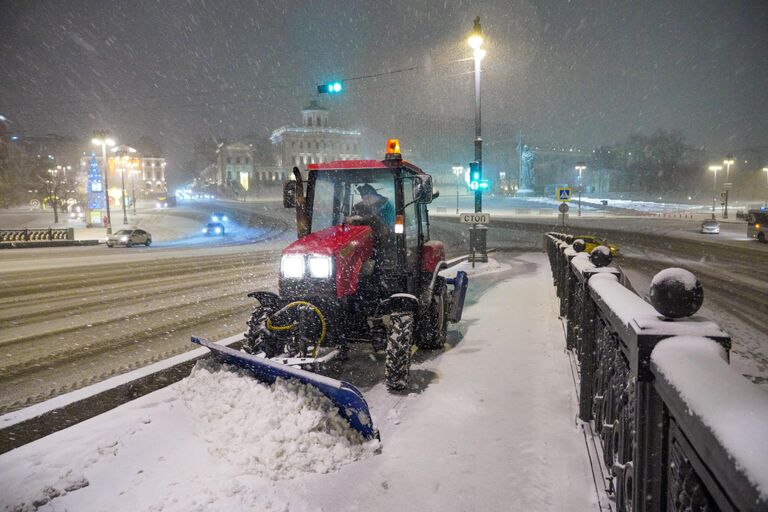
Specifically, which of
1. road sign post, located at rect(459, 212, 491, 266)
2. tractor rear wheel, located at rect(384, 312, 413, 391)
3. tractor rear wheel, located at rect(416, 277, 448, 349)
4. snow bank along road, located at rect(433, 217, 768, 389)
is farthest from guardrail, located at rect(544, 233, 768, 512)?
road sign post, located at rect(459, 212, 491, 266)

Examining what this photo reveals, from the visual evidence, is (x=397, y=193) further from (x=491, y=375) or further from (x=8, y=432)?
(x=8, y=432)

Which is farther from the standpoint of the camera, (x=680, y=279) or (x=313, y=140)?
(x=313, y=140)

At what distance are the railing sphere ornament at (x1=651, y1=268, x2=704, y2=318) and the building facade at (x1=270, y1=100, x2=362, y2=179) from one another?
11928cm

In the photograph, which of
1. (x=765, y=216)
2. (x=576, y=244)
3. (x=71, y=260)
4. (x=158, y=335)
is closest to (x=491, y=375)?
(x=576, y=244)

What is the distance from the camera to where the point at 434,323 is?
710 centimetres

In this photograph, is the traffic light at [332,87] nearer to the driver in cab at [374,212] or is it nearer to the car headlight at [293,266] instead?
the driver in cab at [374,212]

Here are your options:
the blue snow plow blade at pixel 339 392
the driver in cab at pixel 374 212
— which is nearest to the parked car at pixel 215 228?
the driver in cab at pixel 374 212

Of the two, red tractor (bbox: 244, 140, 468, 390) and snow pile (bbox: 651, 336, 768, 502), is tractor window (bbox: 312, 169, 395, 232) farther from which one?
snow pile (bbox: 651, 336, 768, 502)

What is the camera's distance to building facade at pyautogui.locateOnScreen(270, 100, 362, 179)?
11862 centimetres

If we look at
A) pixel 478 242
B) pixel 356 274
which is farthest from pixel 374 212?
pixel 478 242

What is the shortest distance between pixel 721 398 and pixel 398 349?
4.31 meters

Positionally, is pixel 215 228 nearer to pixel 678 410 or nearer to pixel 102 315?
pixel 102 315

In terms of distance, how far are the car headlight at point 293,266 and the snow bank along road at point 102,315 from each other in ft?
9.58

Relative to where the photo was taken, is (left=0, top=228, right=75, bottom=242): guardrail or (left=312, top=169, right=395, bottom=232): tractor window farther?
(left=0, top=228, right=75, bottom=242): guardrail
